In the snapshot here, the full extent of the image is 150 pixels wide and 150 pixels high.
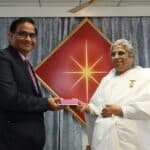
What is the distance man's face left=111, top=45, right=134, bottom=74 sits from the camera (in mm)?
2314

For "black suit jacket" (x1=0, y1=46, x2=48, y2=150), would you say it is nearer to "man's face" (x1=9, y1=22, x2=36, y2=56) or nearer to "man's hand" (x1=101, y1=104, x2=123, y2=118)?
"man's face" (x1=9, y1=22, x2=36, y2=56)

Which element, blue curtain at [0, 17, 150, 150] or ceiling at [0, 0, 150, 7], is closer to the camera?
blue curtain at [0, 17, 150, 150]

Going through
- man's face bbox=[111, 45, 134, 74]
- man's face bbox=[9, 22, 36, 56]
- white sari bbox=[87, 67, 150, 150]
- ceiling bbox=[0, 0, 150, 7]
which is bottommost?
white sari bbox=[87, 67, 150, 150]

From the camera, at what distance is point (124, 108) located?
2.06m

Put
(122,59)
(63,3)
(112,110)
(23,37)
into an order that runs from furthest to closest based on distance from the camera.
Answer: (63,3), (122,59), (112,110), (23,37)

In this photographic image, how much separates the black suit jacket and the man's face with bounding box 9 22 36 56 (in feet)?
0.33

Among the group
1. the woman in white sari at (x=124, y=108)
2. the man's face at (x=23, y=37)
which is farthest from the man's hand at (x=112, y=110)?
the man's face at (x=23, y=37)

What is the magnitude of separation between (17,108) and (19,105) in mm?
20

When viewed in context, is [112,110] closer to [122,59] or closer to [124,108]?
[124,108]

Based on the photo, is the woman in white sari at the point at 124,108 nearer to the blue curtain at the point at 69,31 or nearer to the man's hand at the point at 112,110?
the man's hand at the point at 112,110

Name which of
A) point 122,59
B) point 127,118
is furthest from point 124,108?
point 122,59

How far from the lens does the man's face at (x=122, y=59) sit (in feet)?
7.59

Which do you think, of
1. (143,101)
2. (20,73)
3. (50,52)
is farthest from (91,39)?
(20,73)

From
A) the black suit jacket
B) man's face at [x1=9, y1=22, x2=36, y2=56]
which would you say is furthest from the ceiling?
the black suit jacket
